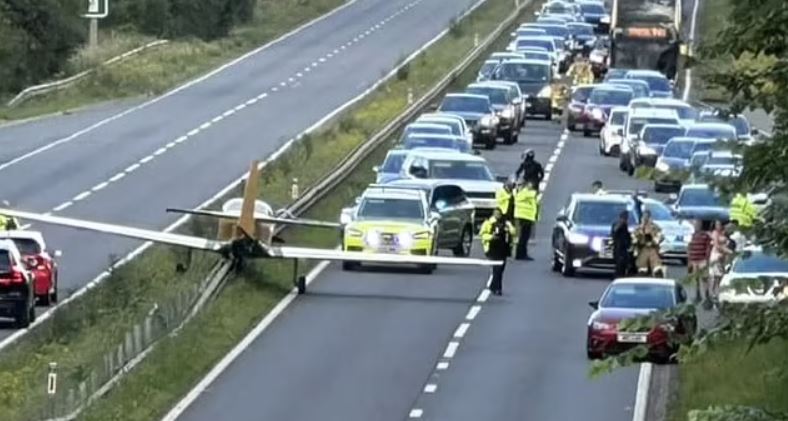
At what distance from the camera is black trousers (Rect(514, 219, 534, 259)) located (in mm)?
45625

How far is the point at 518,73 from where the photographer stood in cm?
7650

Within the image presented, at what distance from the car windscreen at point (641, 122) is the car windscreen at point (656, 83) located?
40.6 ft

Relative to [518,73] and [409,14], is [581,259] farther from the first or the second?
[409,14]

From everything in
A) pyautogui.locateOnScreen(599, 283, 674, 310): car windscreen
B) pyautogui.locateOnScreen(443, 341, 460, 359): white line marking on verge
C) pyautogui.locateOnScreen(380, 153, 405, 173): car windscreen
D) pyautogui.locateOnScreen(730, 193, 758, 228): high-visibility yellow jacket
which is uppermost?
pyautogui.locateOnScreen(730, 193, 758, 228): high-visibility yellow jacket

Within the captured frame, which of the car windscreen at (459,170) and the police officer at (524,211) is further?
the car windscreen at (459,170)

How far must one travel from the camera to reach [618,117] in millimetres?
66000

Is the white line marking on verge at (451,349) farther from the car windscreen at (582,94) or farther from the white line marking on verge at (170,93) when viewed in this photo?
the car windscreen at (582,94)

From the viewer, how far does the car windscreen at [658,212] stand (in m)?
47.4

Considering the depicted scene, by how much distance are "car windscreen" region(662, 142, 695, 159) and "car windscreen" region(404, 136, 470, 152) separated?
5243mm

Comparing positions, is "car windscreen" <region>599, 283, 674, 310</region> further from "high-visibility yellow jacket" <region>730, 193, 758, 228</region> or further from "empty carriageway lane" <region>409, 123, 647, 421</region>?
"high-visibility yellow jacket" <region>730, 193, 758, 228</region>

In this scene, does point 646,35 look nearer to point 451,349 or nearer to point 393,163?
point 393,163

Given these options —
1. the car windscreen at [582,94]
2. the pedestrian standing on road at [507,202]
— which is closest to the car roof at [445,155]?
the pedestrian standing on road at [507,202]

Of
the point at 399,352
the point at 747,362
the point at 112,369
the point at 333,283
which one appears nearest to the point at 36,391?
the point at 112,369

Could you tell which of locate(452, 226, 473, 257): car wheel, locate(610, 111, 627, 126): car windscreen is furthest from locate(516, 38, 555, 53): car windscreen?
locate(452, 226, 473, 257): car wheel
